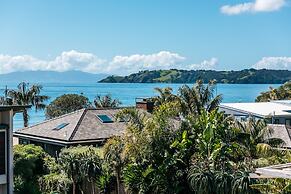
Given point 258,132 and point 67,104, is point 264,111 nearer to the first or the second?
point 258,132

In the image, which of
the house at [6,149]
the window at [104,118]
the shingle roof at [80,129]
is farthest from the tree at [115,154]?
the window at [104,118]

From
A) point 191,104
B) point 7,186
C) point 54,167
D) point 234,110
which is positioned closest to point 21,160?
point 54,167

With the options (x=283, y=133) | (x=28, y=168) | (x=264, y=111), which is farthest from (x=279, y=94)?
(x=28, y=168)

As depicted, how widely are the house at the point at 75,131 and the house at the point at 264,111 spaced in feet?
46.0

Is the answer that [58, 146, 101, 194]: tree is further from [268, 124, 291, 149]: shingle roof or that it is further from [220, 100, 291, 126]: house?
[220, 100, 291, 126]: house

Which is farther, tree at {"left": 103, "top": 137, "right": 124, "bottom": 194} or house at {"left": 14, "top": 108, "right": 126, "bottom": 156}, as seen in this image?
house at {"left": 14, "top": 108, "right": 126, "bottom": 156}

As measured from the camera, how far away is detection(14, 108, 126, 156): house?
95.4ft

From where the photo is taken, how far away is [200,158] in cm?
2189

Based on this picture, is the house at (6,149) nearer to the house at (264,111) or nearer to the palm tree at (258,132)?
the palm tree at (258,132)

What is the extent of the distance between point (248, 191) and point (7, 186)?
916cm

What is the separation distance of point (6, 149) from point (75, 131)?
1532 cm

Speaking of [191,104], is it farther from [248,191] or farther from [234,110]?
[248,191]

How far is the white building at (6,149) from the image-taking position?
46.1ft

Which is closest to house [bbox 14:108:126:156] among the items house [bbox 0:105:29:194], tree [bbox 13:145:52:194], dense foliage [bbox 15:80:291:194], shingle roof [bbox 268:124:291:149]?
tree [bbox 13:145:52:194]
